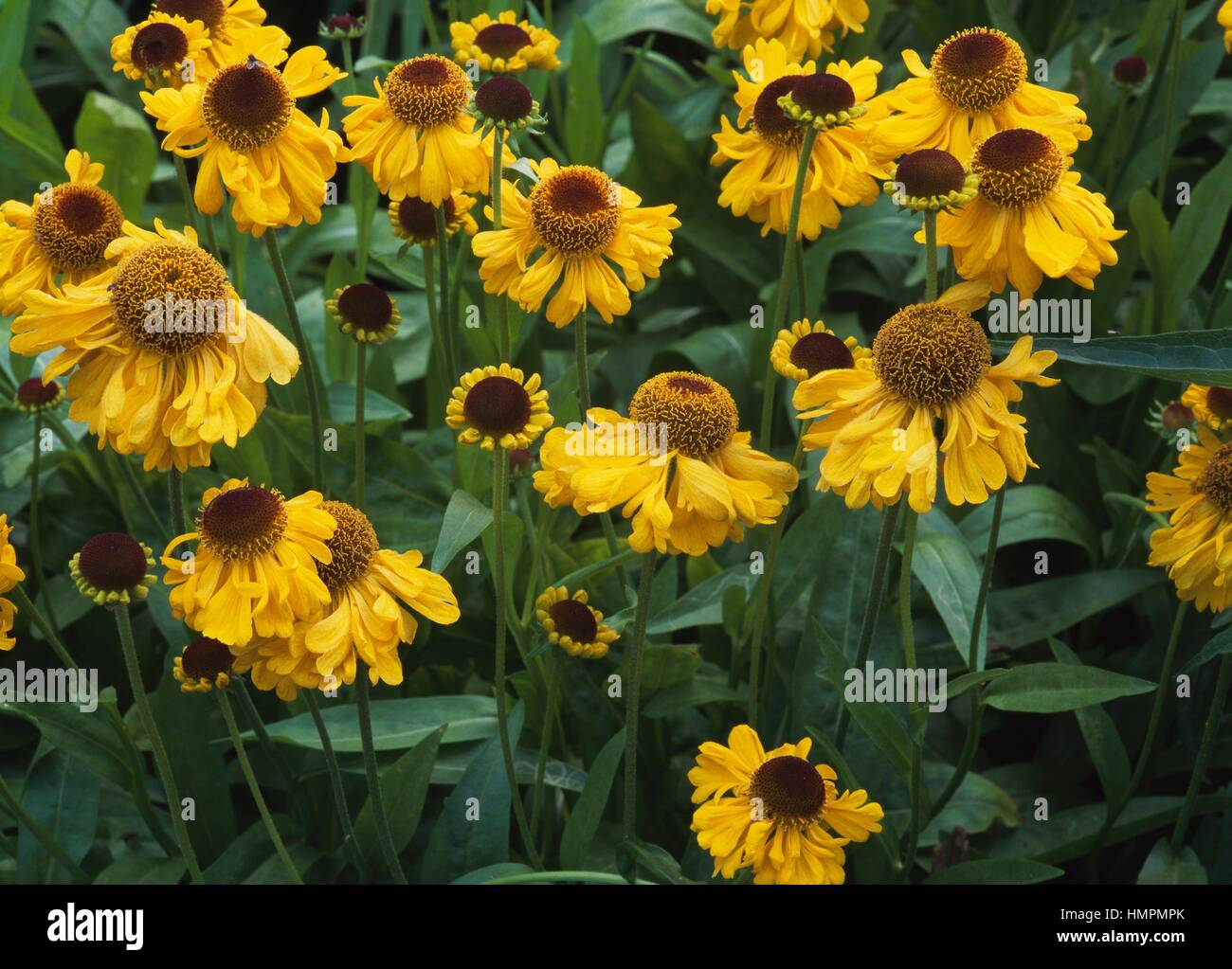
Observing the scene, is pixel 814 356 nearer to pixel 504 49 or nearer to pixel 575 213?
pixel 575 213

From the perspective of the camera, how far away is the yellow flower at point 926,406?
122 cm

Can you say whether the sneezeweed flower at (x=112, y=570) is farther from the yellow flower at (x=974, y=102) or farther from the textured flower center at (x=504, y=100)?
the yellow flower at (x=974, y=102)

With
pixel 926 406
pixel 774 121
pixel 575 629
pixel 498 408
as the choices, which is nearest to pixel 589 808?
pixel 575 629

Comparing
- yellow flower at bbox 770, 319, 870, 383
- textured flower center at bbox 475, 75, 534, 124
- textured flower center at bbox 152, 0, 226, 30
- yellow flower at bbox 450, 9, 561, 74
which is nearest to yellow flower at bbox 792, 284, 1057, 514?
yellow flower at bbox 770, 319, 870, 383

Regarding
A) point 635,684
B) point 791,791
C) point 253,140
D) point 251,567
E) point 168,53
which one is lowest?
A: point 791,791

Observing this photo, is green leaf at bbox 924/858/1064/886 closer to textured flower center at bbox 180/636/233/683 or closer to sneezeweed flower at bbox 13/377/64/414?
textured flower center at bbox 180/636/233/683

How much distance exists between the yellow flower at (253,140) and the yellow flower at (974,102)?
0.61 m

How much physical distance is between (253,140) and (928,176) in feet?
2.31

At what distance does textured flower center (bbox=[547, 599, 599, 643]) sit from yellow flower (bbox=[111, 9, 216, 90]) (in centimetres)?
76

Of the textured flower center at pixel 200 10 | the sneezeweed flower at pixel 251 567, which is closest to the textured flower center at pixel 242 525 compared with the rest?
the sneezeweed flower at pixel 251 567

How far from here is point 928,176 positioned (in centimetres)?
126

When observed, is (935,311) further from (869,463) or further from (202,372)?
(202,372)

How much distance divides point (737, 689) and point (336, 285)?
89cm

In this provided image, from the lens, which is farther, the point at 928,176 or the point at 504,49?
the point at 504,49
